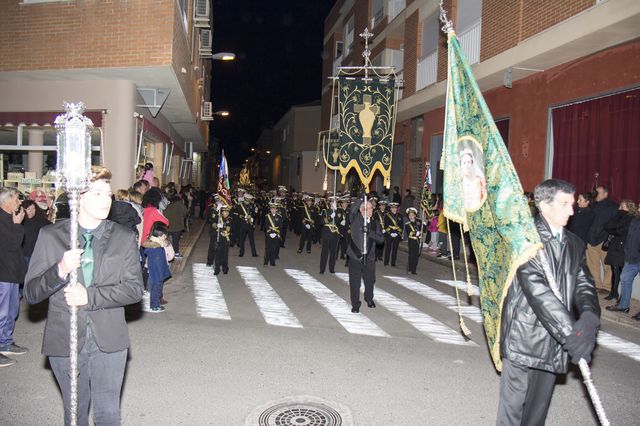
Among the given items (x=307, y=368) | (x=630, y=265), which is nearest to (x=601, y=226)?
(x=630, y=265)

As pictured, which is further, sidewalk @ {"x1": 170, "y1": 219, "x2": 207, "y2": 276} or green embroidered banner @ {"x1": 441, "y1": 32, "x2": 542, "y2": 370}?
sidewalk @ {"x1": 170, "y1": 219, "x2": 207, "y2": 276}

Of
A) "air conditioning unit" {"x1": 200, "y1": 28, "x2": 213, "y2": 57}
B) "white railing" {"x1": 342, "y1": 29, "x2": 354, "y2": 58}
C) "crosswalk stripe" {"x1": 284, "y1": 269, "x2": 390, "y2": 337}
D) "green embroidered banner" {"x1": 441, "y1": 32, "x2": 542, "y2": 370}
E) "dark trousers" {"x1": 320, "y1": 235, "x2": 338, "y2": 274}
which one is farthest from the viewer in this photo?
"white railing" {"x1": 342, "y1": 29, "x2": 354, "y2": 58}

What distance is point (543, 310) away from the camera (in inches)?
134

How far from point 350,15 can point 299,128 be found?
16.5 metres

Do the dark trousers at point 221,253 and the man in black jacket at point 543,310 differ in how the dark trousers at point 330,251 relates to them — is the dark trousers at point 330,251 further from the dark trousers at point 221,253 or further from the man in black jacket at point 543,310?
the man in black jacket at point 543,310

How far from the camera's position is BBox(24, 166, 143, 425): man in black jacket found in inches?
130

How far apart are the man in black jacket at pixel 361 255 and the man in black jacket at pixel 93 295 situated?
19.1 ft

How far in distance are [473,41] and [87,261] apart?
49.9 feet

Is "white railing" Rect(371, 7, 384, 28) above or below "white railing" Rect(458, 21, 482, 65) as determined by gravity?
above

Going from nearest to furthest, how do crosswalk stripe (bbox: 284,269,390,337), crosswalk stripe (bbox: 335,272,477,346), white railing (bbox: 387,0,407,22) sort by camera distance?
crosswalk stripe (bbox: 335,272,477,346)
crosswalk stripe (bbox: 284,269,390,337)
white railing (bbox: 387,0,407,22)

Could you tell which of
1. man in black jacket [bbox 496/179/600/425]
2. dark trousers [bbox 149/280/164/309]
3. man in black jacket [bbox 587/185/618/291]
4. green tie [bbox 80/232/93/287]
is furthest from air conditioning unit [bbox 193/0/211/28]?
man in black jacket [bbox 496/179/600/425]

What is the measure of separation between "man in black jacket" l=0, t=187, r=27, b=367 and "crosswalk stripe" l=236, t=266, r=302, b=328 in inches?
138

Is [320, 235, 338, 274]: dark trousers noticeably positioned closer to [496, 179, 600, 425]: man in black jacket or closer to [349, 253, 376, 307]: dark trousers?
[349, 253, 376, 307]: dark trousers

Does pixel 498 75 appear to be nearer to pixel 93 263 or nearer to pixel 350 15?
pixel 93 263
